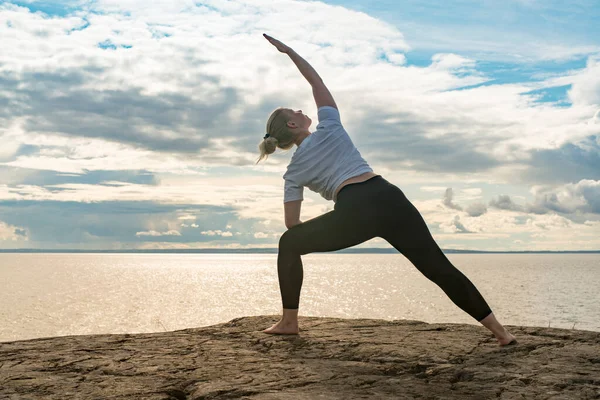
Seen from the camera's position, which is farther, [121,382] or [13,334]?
[13,334]

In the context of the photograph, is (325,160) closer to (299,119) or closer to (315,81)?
(299,119)

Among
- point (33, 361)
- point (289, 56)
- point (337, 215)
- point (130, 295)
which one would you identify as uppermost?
point (289, 56)

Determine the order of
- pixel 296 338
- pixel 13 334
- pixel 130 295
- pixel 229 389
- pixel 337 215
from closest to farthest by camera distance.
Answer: pixel 229 389 → pixel 337 215 → pixel 296 338 → pixel 13 334 → pixel 130 295

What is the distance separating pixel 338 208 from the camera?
5.10m

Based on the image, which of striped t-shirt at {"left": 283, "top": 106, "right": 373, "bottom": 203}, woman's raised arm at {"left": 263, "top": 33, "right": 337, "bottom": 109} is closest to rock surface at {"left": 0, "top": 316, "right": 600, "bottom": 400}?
striped t-shirt at {"left": 283, "top": 106, "right": 373, "bottom": 203}

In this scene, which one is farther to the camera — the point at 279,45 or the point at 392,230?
the point at 279,45

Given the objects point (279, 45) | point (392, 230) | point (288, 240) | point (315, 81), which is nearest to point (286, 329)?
point (288, 240)

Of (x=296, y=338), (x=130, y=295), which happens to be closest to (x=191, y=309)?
(x=130, y=295)

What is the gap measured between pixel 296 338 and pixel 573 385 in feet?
8.28

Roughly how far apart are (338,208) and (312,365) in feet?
4.69

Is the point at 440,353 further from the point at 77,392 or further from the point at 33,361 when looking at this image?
the point at 33,361

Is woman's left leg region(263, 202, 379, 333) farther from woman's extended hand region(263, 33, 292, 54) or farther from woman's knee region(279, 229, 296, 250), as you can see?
woman's extended hand region(263, 33, 292, 54)

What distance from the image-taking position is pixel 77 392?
Result: 3.75 m

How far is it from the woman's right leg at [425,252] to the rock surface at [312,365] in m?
0.44
